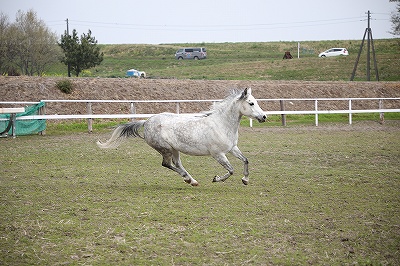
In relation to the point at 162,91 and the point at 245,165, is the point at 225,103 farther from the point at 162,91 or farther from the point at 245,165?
the point at 162,91

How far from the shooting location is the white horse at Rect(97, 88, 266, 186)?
993 cm

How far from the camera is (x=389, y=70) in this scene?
161 ft

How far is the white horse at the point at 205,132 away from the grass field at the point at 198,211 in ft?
2.00

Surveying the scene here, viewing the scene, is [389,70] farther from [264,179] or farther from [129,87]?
[264,179]

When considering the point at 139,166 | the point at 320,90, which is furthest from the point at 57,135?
the point at 320,90

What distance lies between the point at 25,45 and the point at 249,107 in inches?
1454

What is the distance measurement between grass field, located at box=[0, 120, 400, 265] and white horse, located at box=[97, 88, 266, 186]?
0.61 m

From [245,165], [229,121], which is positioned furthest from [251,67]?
[245,165]

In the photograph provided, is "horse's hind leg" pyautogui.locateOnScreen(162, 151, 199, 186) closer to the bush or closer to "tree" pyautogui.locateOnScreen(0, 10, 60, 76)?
the bush

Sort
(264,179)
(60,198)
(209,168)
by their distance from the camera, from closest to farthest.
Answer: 1. (60,198)
2. (264,179)
3. (209,168)

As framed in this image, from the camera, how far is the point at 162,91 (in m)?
29.6

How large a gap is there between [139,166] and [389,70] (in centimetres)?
4156

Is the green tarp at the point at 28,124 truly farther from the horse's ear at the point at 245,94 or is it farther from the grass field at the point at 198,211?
the horse's ear at the point at 245,94

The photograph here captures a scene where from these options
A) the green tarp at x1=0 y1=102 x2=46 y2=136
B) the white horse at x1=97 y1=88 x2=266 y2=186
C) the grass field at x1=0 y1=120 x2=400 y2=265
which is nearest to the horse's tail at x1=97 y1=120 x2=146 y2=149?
the white horse at x1=97 y1=88 x2=266 y2=186
